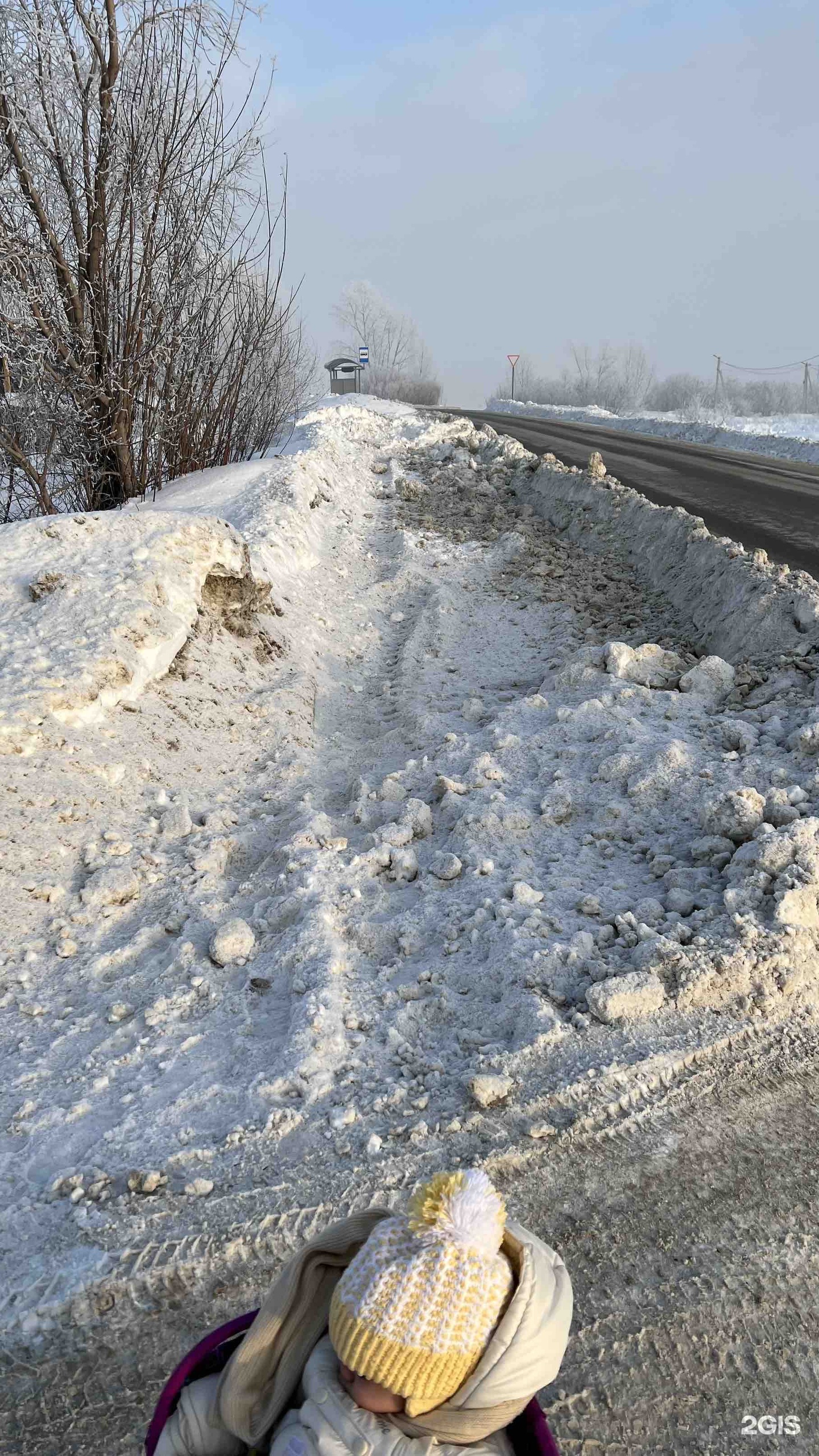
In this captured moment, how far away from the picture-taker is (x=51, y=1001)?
337cm

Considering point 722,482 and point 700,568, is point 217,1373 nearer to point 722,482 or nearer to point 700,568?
point 700,568

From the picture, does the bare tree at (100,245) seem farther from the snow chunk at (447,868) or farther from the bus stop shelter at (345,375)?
the bus stop shelter at (345,375)

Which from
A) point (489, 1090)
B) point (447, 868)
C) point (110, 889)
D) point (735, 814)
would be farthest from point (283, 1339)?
point (735, 814)

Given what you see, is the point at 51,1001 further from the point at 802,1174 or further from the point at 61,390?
the point at 61,390

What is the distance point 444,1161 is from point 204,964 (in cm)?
134

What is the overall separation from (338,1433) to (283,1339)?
18 centimetres

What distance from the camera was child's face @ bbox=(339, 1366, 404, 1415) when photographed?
1.52 metres

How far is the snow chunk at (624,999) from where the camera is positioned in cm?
294

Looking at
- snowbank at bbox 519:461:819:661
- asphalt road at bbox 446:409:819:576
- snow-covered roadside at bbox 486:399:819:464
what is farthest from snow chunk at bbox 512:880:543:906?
snow-covered roadside at bbox 486:399:819:464

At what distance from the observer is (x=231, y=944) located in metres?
3.47

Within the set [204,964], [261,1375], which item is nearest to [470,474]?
[204,964]

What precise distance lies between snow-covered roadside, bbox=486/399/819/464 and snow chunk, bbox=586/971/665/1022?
16.7 meters

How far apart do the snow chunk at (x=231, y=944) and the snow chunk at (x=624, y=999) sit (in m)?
1.33

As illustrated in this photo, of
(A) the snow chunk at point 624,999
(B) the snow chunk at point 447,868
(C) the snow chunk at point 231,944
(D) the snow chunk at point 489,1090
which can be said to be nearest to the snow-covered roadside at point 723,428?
(B) the snow chunk at point 447,868
